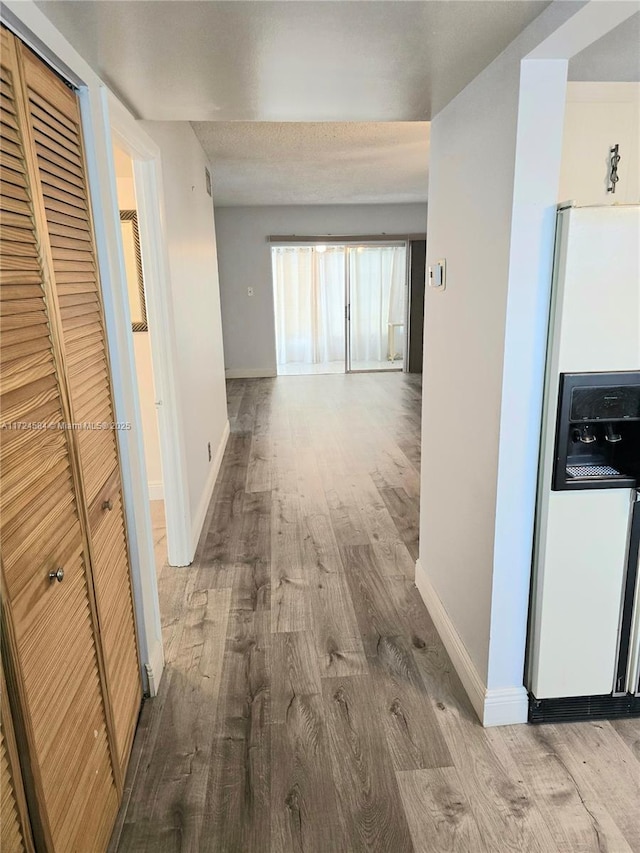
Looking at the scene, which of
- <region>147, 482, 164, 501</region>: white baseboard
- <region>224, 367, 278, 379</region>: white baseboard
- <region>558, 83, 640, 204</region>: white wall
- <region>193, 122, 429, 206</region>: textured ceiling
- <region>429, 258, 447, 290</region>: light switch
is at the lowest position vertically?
<region>147, 482, 164, 501</region>: white baseboard

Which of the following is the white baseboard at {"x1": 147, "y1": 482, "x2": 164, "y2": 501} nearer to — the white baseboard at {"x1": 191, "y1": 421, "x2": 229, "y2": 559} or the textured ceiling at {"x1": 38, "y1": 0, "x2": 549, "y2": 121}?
the white baseboard at {"x1": 191, "y1": 421, "x2": 229, "y2": 559}

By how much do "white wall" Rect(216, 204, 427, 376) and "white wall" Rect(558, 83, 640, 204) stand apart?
6526mm

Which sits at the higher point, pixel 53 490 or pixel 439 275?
pixel 439 275

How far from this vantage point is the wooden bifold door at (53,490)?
1.02 m

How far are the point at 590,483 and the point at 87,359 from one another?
1508 mm

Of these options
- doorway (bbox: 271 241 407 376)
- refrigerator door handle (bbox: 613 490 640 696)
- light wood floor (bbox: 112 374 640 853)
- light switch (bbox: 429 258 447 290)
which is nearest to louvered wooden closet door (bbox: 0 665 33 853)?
light wood floor (bbox: 112 374 640 853)

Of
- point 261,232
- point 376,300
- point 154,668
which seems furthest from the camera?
point 376,300

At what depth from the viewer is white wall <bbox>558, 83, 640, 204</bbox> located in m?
1.74

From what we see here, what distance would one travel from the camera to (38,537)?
1122 millimetres

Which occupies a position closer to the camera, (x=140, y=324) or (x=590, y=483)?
(x=590, y=483)

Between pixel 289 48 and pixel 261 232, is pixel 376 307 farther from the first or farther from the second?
pixel 289 48

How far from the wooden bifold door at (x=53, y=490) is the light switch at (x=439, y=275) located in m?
1.24

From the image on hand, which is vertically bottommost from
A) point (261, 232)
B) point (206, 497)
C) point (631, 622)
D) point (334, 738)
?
point (334, 738)

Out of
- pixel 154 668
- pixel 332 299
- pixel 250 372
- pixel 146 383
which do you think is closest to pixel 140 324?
pixel 146 383
